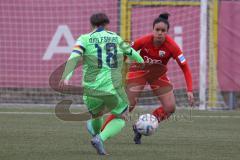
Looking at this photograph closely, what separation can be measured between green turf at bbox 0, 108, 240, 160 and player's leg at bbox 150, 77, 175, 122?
343 mm

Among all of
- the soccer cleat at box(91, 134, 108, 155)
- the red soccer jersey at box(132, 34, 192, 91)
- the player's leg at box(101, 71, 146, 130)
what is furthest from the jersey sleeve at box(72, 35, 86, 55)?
the player's leg at box(101, 71, 146, 130)

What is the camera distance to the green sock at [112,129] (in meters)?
8.03

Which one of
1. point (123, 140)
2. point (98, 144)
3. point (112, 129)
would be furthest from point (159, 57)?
point (98, 144)

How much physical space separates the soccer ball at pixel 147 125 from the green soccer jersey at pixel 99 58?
1.13 m

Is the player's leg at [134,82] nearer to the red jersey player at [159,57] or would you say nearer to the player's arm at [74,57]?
the red jersey player at [159,57]

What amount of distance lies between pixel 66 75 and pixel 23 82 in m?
8.94

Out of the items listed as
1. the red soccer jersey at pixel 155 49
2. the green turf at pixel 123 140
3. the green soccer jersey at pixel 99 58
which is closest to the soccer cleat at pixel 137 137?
the green turf at pixel 123 140

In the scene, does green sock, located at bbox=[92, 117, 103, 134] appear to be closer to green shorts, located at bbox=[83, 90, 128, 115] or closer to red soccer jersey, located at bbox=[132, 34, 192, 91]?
green shorts, located at bbox=[83, 90, 128, 115]

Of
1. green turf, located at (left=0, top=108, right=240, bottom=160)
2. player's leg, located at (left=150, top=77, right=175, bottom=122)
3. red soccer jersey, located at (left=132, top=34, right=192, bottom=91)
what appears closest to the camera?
green turf, located at (left=0, top=108, right=240, bottom=160)

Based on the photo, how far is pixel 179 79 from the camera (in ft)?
54.0

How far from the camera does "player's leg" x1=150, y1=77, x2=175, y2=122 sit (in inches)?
390

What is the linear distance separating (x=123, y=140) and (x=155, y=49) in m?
1.27

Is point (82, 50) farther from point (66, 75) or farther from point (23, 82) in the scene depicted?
point (23, 82)

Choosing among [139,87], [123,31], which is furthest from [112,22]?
[139,87]
